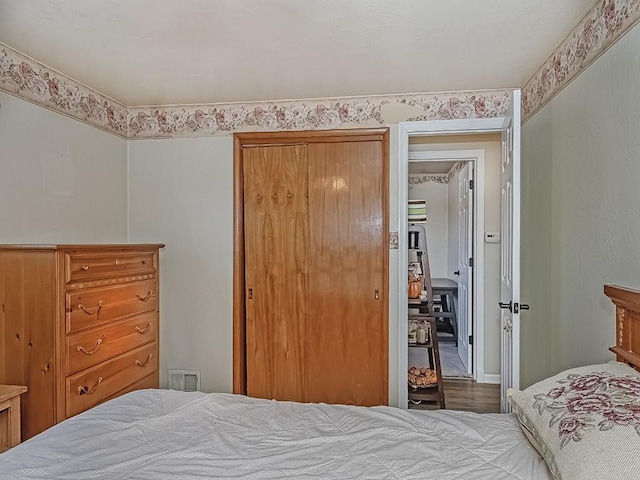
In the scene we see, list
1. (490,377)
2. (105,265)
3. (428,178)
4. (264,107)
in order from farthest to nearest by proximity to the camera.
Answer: (428,178)
(490,377)
(264,107)
(105,265)

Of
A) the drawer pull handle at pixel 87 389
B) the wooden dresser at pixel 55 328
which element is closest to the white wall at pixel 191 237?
the wooden dresser at pixel 55 328

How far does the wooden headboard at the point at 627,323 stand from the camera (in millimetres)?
1429

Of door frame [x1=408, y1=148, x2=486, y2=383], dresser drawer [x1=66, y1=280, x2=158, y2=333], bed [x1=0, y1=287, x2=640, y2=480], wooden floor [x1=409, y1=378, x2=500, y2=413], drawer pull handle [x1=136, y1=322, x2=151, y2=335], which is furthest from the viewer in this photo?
door frame [x1=408, y1=148, x2=486, y2=383]

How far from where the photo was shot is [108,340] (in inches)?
102

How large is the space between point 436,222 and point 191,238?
4.07 m

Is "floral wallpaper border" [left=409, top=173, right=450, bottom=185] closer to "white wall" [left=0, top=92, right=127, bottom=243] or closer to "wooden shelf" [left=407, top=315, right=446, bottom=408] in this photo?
"wooden shelf" [left=407, top=315, right=446, bottom=408]

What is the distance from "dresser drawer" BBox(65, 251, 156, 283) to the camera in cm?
230

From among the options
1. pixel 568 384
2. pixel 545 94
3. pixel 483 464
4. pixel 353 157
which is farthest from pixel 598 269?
pixel 353 157

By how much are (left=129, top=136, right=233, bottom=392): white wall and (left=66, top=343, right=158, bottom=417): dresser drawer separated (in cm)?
27

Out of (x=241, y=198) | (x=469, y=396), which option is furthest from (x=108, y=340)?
(x=469, y=396)

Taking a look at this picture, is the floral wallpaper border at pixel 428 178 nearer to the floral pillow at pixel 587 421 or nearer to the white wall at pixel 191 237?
the white wall at pixel 191 237

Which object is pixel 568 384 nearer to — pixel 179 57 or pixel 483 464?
pixel 483 464

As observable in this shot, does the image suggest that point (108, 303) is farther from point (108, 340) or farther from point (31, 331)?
point (31, 331)

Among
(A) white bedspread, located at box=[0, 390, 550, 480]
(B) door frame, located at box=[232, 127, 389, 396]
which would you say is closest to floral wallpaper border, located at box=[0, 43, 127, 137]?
(B) door frame, located at box=[232, 127, 389, 396]
